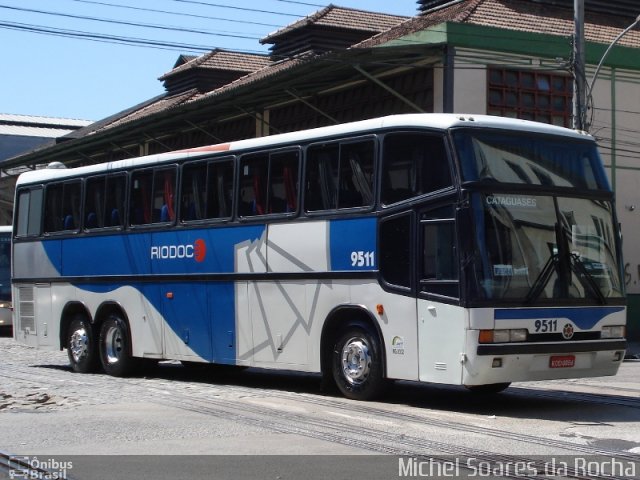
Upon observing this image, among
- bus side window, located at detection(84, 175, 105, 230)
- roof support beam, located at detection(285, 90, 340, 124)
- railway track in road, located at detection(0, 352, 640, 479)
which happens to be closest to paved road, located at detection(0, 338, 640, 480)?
railway track in road, located at detection(0, 352, 640, 479)

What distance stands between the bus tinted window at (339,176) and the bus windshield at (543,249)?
1883 millimetres

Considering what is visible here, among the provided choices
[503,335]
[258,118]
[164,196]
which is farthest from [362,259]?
[258,118]

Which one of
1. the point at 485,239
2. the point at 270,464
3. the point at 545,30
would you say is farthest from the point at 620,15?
the point at 270,464

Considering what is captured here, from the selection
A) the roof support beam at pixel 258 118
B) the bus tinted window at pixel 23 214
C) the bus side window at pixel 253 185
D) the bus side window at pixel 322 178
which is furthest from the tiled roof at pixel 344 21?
the bus side window at pixel 322 178

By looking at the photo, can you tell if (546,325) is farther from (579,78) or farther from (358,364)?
(579,78)

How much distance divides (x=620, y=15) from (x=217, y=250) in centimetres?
2514

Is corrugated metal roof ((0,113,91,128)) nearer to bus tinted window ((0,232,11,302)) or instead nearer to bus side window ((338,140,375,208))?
bus tinted window ((0,232,11,302))

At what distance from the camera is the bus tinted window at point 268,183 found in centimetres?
1510

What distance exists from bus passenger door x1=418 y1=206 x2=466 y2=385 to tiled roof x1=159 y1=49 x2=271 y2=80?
112ft

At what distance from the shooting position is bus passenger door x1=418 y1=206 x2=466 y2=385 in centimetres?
1238

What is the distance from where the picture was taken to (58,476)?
870 cm

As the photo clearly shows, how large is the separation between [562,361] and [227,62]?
118 feet

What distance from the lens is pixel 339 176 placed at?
14.4 m

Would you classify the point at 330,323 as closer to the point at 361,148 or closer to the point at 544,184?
the point at 361,148
